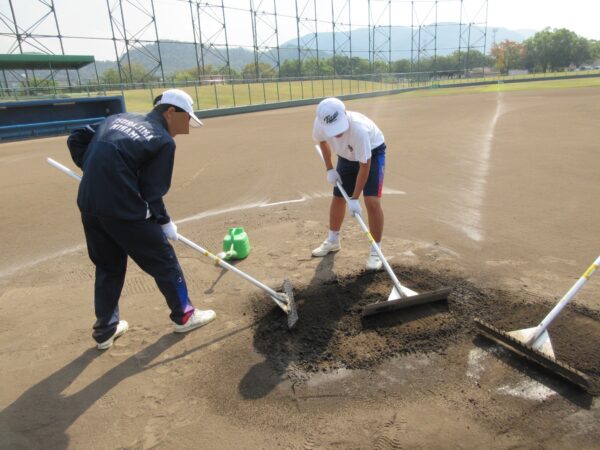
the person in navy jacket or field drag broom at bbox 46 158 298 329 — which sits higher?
the person in navy jacket

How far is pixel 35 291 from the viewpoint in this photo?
406 cm

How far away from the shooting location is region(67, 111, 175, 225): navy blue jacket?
2.53 m

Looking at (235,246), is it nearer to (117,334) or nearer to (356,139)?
(117,334)

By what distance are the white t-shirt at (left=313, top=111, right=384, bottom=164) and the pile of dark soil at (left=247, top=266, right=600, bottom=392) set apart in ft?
4.13

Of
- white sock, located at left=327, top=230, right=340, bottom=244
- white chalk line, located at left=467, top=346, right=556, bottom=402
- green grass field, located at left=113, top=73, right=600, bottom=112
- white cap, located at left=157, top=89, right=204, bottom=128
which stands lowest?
white chalk line, located at left=467, top=346, right=556, bottom=402

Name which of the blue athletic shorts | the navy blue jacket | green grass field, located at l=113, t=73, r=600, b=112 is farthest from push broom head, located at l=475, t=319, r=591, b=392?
green grass field, located at l=113, t=73, r=600, b=112

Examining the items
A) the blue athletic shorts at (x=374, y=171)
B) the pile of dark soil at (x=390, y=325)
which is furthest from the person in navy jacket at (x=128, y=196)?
the blue athletic shorts at (x=374, y=171)

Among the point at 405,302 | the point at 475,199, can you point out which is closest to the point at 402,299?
the point at 405,302

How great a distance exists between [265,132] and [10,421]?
44.8ft

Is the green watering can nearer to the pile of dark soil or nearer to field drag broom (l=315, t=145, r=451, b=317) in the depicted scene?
the pile of dark soil

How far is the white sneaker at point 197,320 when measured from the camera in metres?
3.24

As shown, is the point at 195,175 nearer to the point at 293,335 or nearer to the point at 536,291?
the point at 293,335

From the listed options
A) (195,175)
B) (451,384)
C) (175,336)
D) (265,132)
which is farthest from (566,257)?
(265,132)

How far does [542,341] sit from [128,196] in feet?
9.63
